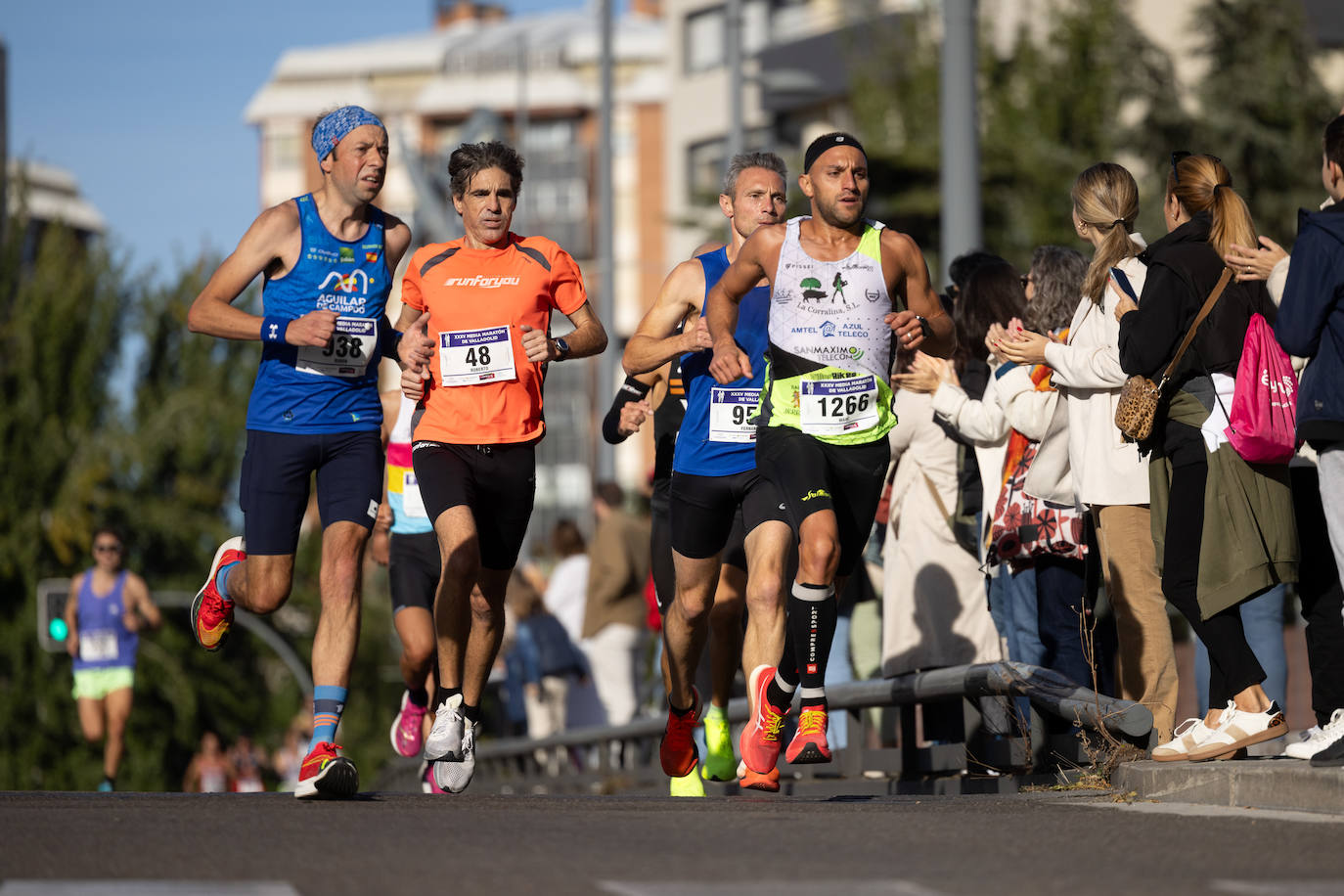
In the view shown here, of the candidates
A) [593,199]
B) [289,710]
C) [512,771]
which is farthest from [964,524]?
[593,199]

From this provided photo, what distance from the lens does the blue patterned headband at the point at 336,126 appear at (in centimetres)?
952

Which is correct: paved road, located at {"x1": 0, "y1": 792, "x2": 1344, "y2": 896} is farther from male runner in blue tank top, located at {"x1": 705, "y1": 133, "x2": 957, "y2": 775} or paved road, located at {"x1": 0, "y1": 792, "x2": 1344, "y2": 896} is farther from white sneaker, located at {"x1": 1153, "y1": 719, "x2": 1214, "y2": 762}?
male runner in blue tank top, located at {"x1": 705, "y1": 133, "x2": 957, "y2": 775}

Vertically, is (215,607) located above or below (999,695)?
above

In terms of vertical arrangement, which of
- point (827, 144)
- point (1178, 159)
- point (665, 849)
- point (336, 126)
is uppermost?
point (336, 126)

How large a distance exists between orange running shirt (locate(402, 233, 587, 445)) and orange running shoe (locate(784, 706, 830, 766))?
179 cm

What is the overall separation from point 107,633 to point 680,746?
435 inches

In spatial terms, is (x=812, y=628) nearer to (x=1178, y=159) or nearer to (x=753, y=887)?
(x=1178, y=159)

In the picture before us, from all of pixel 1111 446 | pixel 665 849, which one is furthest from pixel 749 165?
pixel 665 849

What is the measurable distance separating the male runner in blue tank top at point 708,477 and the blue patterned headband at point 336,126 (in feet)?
4.94

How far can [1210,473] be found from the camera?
847 cm

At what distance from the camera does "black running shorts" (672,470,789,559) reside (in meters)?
9.90

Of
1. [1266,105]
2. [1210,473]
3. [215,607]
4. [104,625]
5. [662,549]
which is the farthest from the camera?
[1266,105]

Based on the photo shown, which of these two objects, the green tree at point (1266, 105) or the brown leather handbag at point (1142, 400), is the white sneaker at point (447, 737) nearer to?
the brown leather handbag at point (1142, 400)

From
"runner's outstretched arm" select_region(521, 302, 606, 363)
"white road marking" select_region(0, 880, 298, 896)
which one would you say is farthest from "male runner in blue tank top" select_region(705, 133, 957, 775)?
"white road marking" select_region(0, 880, 298, 896)
